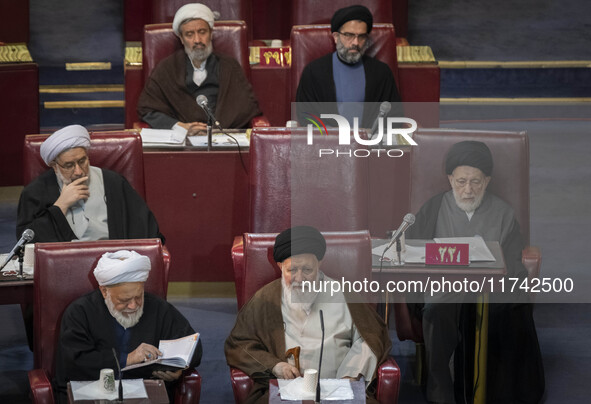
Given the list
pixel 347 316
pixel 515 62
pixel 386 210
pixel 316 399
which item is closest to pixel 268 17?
pixel 515 62

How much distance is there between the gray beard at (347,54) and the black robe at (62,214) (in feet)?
5.60

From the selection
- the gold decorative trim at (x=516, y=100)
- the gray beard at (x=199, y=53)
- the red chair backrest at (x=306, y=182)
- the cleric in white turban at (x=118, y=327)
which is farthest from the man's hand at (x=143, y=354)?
the gold decorative trim at (x=516, y=100)

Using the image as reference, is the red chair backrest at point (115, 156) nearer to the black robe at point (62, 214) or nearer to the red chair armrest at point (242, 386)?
the black robe at point (62, 214)

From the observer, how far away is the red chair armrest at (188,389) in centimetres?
374

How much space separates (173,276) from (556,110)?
392 centimetres

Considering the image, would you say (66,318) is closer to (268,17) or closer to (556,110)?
(268,17)

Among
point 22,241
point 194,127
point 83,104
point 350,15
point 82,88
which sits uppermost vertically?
point 350,15

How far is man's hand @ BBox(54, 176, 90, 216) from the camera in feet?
15.1

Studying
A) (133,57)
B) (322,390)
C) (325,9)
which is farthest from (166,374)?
(325,9)

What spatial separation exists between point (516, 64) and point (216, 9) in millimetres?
2456

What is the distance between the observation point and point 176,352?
146 inches

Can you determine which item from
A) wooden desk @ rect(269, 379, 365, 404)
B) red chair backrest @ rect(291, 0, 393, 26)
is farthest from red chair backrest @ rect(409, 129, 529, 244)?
red chair backrest @ rect(291, 0, 393, 26)

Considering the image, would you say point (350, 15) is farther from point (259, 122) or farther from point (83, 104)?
point (83, 104)

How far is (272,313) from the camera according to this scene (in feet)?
12.9
